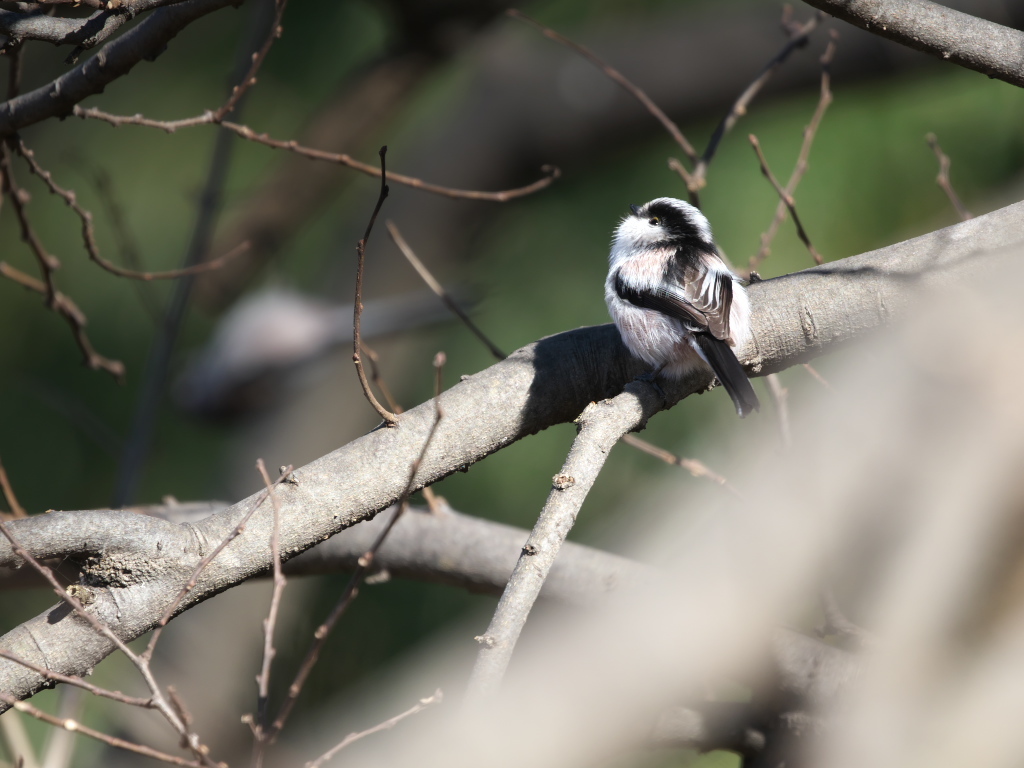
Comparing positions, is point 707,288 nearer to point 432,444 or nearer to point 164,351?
point 432,444

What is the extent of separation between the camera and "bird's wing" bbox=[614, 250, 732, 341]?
2266 mm

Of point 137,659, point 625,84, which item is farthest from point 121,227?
point 137,659

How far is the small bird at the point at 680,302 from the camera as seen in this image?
222cm

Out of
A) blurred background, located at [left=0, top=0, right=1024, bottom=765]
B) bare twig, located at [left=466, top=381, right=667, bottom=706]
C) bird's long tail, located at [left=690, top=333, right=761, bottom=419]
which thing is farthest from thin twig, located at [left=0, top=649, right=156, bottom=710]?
blurred background, located at [left=0, top=0, right=1024, bottom=765]

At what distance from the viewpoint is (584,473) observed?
1668mm

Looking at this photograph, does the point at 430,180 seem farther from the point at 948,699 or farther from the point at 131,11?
the point at 948,699

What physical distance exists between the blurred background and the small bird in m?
1.66

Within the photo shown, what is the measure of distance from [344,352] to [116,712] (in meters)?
3.09

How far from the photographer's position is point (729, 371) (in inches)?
86.5

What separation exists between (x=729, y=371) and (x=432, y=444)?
835mm

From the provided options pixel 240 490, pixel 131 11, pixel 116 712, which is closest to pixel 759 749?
pixel 131 11

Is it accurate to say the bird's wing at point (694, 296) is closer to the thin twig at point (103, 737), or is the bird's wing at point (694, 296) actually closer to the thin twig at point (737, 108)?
the thin twig at point (737, 108)

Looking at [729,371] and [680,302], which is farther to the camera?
[680,302]

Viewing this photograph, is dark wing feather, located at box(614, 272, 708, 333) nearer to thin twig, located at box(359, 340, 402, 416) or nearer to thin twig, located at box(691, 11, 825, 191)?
thin twig, located at box(691, 11, 825, 191)
